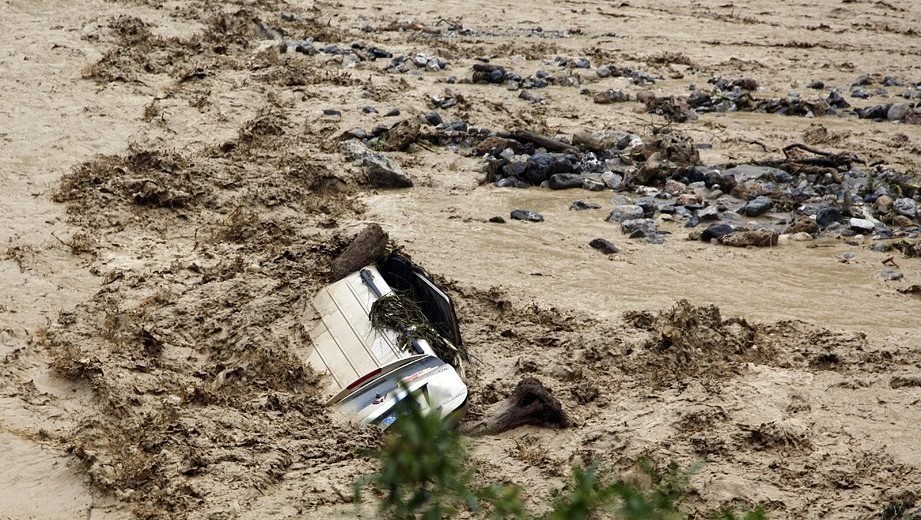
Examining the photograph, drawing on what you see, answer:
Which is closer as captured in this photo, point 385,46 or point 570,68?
point 570,68

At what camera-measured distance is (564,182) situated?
788 cm

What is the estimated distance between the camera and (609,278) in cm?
605

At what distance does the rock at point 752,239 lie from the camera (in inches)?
261

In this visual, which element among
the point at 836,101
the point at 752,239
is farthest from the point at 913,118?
the point at 752,239

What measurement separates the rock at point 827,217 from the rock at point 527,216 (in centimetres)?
203

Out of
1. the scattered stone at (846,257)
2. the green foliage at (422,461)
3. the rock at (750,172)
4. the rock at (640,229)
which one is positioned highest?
the green foliage at (422,461)

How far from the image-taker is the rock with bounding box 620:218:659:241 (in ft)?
22.2

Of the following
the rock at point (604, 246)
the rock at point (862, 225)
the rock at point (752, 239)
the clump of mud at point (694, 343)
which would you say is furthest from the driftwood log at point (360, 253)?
the rock at point (862, 225)

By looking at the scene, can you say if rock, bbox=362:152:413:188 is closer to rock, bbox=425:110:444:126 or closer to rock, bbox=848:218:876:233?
rock, bbox=425:110:444:126

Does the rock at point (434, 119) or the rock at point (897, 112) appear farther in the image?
the rock at point (897, 112)

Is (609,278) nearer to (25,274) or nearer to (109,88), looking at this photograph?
(25,274)

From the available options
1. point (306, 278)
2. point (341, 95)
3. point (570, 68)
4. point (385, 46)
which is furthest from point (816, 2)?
point (306, 278)

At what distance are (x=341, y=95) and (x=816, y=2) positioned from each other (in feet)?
31.4

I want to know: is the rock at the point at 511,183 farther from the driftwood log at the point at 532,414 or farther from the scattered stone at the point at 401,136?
the driftwood log at the point at 532,414
